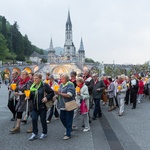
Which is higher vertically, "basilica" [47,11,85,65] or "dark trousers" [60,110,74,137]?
"basilica" [47,11,85,65]

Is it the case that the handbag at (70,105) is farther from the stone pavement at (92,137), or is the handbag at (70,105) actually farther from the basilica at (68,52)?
the basilica at (68,52)

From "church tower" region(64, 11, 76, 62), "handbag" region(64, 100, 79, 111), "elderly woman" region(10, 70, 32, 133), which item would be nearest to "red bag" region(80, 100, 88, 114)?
"handbag" region(64, 100, 79, 111)

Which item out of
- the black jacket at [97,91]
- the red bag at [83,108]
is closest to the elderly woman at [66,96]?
the red bag at [83,108]

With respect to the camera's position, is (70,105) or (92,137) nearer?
(70,105)

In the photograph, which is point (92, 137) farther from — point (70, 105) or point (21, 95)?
point (21, 95)

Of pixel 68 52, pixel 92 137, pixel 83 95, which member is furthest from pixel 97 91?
pixel 68 52

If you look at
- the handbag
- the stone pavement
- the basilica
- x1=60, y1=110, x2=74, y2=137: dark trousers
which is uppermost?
the basilica

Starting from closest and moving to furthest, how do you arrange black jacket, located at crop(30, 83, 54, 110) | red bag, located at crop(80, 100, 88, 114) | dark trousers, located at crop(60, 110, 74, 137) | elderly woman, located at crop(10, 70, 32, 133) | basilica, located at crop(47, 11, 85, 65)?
1. black jacket, located at crop(30, 83, 54, 110)
2. dark trousers, located at crop(60, 110, 74, 137)
3. elderly woman, located at crop(10, 70, 32, 133)
4. red bag, located at crop(80, 100, 88, 114)
5. basilica, located at crop(47, 11, 85, 65)

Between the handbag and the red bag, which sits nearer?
the handbag

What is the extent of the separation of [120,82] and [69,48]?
11045 cm

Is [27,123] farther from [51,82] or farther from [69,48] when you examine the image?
[69,48]

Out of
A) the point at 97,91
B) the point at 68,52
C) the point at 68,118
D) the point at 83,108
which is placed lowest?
the point at 68,118

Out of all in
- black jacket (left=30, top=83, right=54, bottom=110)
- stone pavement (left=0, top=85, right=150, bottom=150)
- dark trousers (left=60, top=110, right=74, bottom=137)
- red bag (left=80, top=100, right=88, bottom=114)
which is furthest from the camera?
red bag (left=80, top=100, right=88, bottom=114)

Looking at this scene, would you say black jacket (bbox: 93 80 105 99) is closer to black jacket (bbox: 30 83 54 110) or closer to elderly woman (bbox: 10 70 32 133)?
elderly woman (bbox: 10 70 32 133)
